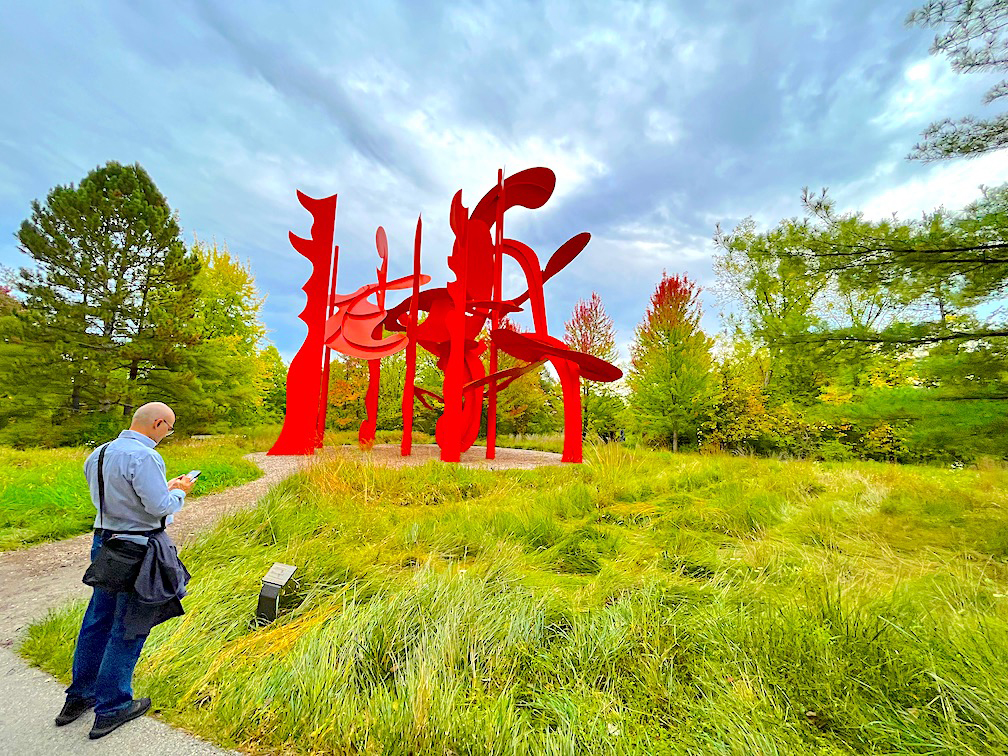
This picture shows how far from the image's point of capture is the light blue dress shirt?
1975 millimetres

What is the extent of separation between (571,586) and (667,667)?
1.13m

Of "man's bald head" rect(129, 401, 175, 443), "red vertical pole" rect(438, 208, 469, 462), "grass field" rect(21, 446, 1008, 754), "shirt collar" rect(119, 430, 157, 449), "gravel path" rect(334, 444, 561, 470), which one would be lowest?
"grass field" rect(21, 446, 1008, 754)

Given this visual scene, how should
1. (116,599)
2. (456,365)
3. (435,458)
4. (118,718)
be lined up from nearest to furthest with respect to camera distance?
(118,718) < (116,599) < (456,365) < (435,458)

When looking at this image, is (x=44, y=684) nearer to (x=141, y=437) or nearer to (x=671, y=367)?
(x=141, y=437)

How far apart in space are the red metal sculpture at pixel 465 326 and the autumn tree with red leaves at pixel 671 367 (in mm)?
4388

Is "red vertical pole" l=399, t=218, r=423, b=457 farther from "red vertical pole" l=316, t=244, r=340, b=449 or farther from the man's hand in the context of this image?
the man's hand

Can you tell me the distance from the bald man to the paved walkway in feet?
0.29

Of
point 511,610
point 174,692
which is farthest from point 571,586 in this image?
point 174,692

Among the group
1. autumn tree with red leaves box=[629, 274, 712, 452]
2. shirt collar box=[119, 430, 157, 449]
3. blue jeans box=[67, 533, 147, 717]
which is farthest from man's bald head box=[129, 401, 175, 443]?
autumn tree with red leaves box=[629, 274, 712, 452]

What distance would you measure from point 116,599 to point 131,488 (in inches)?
21.1

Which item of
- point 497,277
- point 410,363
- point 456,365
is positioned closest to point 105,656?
point 456,365

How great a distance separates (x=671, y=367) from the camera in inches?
543

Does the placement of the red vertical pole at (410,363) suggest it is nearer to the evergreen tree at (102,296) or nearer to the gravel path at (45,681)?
the gravel path at (45,681)

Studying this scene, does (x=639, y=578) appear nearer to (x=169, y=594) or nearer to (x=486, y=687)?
(x=486, y=687)
